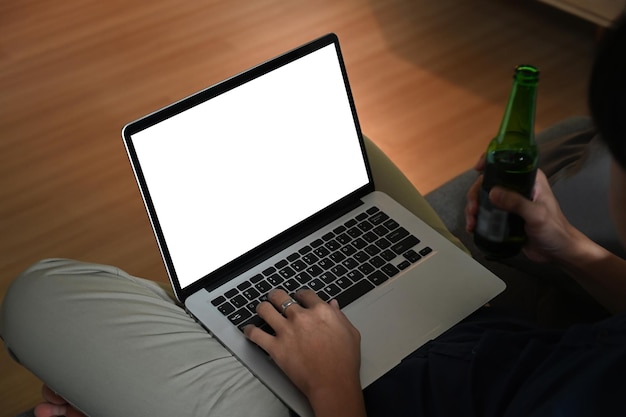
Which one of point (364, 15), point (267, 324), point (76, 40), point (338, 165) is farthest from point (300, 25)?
point (267, 324)

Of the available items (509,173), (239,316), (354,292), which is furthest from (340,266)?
(509,173)

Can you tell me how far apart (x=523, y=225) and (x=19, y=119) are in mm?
1597

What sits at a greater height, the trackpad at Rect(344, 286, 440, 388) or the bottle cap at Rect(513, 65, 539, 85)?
the bottle cap at Rect(513, 65, 539, 85)

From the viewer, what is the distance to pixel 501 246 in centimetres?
108

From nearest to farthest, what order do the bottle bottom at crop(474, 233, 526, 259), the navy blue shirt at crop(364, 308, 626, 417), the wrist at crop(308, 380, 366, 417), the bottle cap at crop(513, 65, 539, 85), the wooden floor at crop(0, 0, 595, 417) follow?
the navy blue shirt at crop(364, 308, 626, 417) < the wrist at crop(308, 380, 366, 417) < the bottle cap at crop(513, 65, 539, 85) < the bottle bottom at crop(474, 233, 526, 259) < the wooden floor at crop(0, 0, 595, 417)

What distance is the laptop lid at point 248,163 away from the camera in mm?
968

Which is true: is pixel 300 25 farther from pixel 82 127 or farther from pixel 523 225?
pixel 523 225

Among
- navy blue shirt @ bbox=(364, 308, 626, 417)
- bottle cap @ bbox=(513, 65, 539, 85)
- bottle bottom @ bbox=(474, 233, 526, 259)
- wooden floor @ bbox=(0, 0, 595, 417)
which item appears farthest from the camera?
wooden floor @ bbox=(0, 0, 595, 417)

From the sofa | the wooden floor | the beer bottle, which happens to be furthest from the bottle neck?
the wooden floor

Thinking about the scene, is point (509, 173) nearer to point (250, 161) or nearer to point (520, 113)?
point (520, 113)

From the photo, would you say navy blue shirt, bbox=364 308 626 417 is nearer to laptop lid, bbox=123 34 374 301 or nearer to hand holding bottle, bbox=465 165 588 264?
hand holding bottle, bbox=465 165 588 264

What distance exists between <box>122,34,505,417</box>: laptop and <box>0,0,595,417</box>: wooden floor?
73 centimetres

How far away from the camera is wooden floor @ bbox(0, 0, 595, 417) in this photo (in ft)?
6.12

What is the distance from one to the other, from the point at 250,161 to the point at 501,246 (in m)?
0.38
